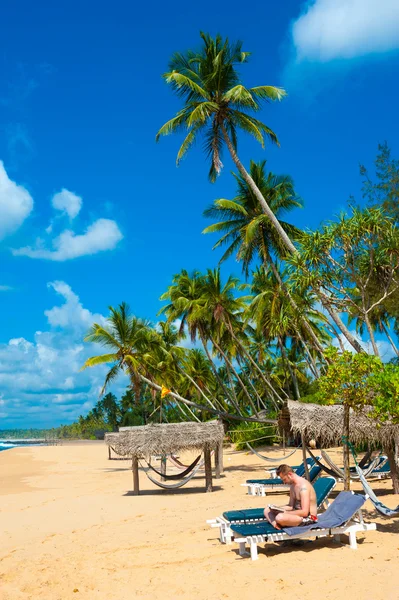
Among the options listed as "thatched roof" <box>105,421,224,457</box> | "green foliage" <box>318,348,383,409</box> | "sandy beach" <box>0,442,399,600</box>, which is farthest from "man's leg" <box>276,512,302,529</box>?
"thatched roof" <box>105,421,224,457</box>

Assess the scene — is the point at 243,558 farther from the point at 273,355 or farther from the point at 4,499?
the point at 273,355

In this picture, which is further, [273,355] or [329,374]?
[273,355]

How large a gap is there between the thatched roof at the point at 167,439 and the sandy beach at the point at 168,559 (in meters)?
1.44

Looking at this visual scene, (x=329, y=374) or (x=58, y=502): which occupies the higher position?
(x=329, y=374)

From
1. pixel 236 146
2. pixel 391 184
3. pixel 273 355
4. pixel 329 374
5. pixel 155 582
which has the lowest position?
pixel 155 582

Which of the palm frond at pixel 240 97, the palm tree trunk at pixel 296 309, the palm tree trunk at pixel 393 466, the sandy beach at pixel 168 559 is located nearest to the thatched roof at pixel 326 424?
the palm tree trunk at pixel 393 466

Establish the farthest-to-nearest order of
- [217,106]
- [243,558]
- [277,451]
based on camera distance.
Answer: [277,451] → [217,106] → [243,558]

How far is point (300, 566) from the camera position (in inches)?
221

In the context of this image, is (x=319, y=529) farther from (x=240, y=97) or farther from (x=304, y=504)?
(x=240, y=97)

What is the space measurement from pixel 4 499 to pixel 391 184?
13491mm

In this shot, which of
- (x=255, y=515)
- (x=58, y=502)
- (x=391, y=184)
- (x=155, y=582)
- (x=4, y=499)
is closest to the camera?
(x=155, y=582)

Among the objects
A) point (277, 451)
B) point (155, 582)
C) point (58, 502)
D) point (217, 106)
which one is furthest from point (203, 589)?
point (277, 451)

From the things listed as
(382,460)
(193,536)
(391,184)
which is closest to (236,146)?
(391,184)

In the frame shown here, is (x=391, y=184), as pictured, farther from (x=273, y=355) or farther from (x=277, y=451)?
(x=273, y=355)
